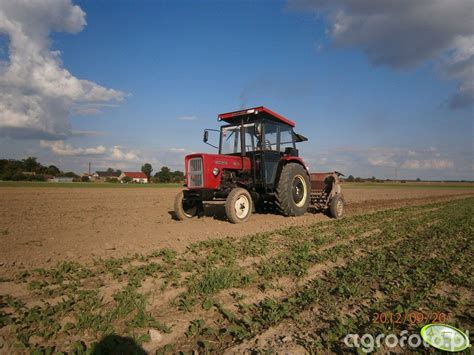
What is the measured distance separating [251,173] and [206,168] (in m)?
1.59

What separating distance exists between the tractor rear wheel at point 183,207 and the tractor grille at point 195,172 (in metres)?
0.55

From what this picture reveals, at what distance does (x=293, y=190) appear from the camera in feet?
32.7

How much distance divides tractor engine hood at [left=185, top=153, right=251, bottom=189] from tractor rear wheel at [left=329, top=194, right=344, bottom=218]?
11.6 ft

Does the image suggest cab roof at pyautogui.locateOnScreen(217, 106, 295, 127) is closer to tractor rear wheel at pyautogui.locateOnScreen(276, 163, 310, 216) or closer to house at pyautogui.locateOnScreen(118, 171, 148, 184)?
tractor rear wheel at pyautogui.locateOnScreen(276, 163, 310, 216)

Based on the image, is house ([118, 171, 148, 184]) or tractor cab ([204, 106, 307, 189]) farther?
house ([118, 171, 148, 184])

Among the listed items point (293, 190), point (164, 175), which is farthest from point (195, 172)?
point (164, 175)

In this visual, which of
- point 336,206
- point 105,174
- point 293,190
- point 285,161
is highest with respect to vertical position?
point 105,174

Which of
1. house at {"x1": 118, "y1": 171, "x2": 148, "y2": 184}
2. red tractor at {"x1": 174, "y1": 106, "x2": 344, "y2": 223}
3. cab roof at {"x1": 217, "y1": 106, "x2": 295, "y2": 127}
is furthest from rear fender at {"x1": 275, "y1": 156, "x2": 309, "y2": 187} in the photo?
house at {"x1": 118, "y1": 171, "x2": 148, "y2": 184}

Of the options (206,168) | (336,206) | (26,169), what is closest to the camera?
(206,168)

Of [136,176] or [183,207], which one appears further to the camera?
[136,176]

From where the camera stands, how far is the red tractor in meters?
8.47

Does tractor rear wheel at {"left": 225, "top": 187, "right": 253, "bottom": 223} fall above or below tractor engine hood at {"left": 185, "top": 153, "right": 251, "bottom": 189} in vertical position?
below

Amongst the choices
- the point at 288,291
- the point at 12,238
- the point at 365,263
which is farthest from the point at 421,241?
the point at 12,238

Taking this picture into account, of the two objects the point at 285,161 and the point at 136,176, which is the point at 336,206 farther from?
the point at 136,176
